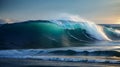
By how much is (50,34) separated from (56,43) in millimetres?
2360

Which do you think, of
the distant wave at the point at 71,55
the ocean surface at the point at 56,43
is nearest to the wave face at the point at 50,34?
the ocean surface at the point at 56,43

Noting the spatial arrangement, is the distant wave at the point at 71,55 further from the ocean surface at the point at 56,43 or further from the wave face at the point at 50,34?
the wave face at the point at 50,34

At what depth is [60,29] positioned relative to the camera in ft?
90.5

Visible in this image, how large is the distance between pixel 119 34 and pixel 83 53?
14.0m

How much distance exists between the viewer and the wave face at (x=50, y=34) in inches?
938

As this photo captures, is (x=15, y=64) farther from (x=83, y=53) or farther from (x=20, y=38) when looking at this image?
(x=20, y=38)

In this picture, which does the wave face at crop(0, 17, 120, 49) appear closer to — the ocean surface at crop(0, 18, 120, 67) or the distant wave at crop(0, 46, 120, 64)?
the ocean surface at crop(0, 18, 120, 67)

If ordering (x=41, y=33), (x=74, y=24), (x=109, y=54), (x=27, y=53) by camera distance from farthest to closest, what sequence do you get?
(x=74, y=24) → (x=41, y=33) → (x=27, y=53) → (x=109, y=54)

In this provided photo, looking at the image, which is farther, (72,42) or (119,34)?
(119,34)

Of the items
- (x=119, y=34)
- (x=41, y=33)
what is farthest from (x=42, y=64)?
(x=119, y=34)

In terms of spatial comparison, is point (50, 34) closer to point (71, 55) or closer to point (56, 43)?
point (56, 43)

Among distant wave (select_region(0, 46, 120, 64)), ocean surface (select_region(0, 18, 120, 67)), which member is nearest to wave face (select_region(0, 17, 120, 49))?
ocean surface (select_region(0, 18, 120, 67))

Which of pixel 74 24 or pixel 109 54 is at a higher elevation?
pixel 74 24

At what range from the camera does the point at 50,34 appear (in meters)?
26.1
